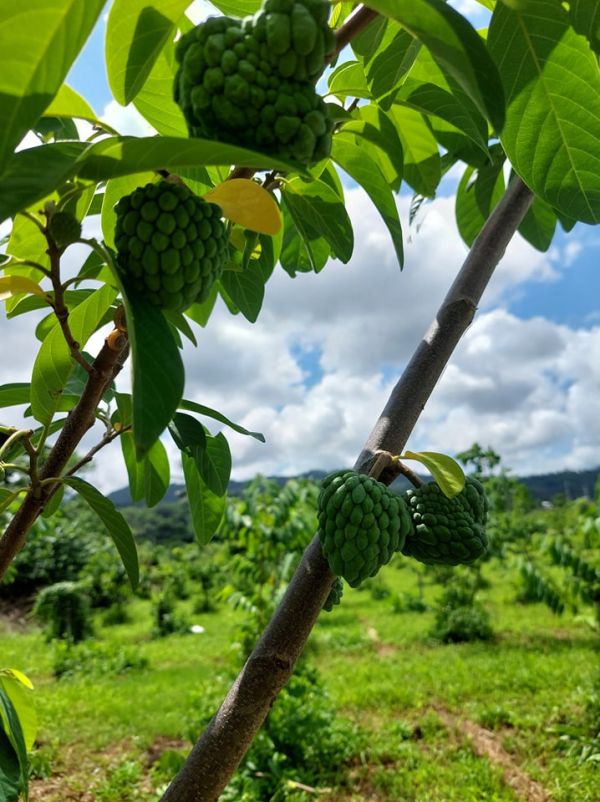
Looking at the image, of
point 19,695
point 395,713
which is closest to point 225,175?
point 19,695

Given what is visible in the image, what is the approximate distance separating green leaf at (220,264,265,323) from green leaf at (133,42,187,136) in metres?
0.25

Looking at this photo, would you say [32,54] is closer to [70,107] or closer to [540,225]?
[70,107]

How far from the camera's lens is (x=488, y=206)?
4.27 ft

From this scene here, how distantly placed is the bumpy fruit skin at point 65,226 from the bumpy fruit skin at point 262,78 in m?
0.13

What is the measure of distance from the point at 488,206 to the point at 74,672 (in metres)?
7.04

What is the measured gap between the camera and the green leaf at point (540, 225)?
139cm

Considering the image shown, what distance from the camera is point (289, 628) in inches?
30.6

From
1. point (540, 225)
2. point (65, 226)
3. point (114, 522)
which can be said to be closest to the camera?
point (65, 226)

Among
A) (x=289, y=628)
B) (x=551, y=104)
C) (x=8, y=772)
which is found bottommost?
(x=8, y=772)

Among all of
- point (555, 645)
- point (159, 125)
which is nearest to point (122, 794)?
point (159, 125)

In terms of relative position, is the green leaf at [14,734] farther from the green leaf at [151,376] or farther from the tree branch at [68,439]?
the green leaf at [151,376]

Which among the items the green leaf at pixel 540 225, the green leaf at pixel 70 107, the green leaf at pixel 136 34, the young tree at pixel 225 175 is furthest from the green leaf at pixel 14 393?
the green leaf at pixel 540 225

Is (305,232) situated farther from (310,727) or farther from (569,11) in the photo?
(310,727)

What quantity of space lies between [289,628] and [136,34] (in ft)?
2.06
